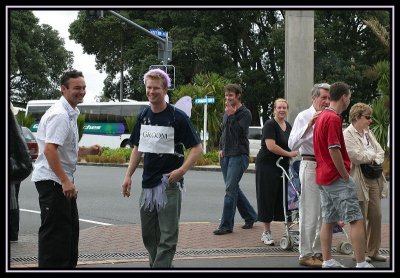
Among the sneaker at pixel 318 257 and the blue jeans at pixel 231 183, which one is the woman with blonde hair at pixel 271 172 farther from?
the sneaker at pixel 318 257

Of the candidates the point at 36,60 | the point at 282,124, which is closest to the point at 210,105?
the point at 282,124

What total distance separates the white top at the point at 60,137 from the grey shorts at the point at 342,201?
230 cm

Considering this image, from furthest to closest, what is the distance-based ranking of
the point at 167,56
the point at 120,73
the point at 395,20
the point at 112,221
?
1. the point at 120,73
2. the point at 167,56
3. the point at 112,221
4. the point at 395,20

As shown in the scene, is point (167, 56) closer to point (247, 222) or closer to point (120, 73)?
point (247, 222)

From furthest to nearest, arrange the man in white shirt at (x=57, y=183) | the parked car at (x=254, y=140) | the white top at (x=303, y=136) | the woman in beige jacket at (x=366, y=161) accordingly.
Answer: the parked car at (x=254, y=140) → the woman in beige jacket at (x=366, y=161) → the white top at (x=303, y=136) → the man in white shirt at (x=57, y=183)

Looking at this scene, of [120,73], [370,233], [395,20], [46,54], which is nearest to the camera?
[395,20]

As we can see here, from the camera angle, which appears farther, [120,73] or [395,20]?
[120,73]

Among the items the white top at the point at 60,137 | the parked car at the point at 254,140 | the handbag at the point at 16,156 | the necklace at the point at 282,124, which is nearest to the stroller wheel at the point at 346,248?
the necklace at the point at 282,124

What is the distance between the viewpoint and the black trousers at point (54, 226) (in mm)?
5453

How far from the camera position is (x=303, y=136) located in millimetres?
6941

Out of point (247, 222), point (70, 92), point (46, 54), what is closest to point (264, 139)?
point (247, 222)

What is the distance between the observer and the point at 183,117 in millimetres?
5773

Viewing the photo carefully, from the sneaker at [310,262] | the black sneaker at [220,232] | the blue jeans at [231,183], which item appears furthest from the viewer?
the black sneaker at [220,232]

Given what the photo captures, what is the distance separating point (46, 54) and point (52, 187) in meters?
59.1
